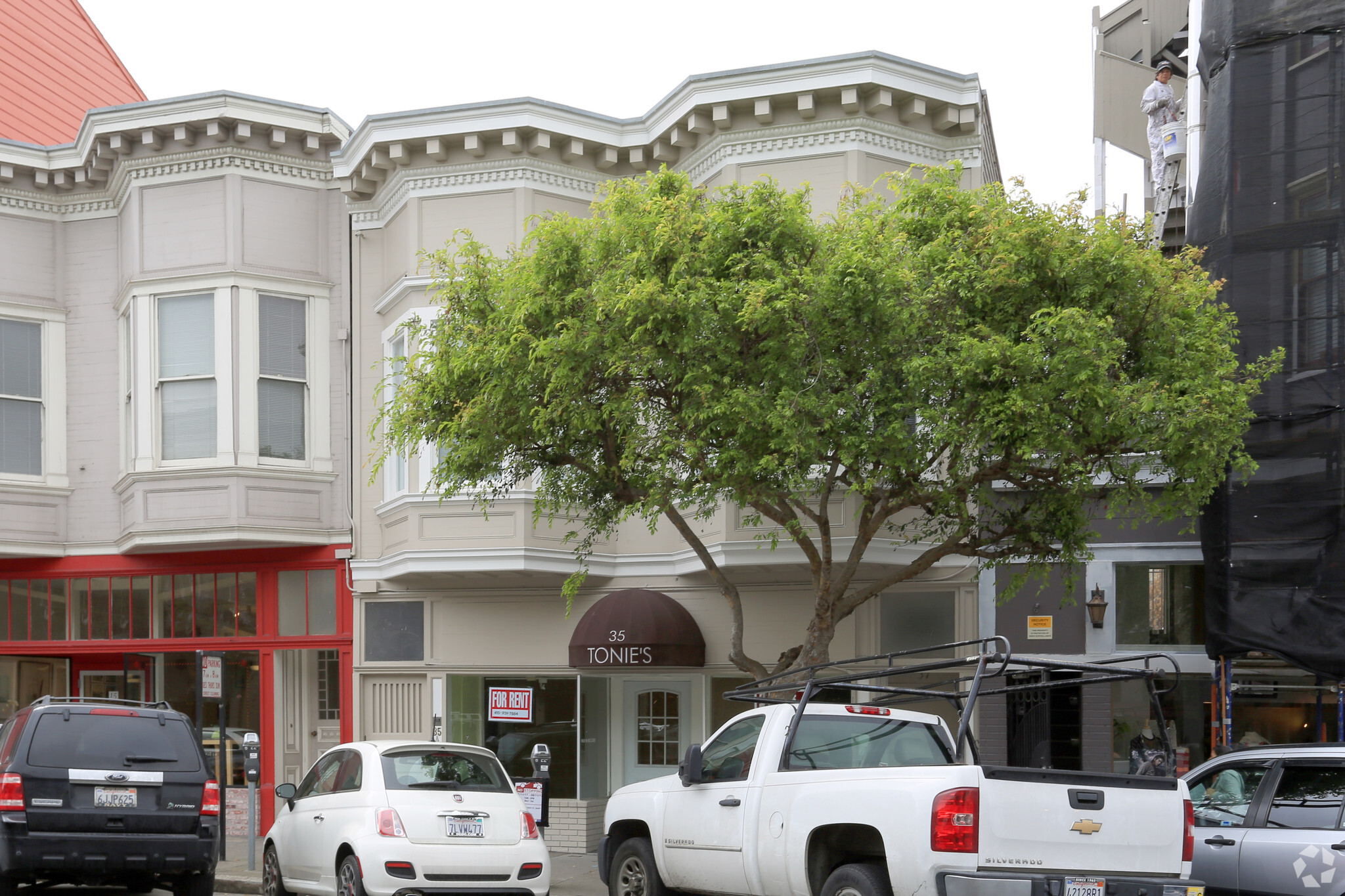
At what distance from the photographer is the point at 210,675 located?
1619cm

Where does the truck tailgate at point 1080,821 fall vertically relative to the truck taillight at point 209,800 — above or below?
above

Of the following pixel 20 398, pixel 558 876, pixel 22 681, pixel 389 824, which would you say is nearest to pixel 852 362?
pixel 389 824

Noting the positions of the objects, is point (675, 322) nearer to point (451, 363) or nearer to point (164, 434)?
point (451, 363)

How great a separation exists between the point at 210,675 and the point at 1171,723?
1126 centimetres

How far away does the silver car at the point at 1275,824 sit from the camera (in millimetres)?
8969

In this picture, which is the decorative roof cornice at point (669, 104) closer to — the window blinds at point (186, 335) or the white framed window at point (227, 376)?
the white framed window at point (227, 376)

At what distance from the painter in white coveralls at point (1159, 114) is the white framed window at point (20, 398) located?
54.5 feet

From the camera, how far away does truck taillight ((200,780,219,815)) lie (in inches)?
438

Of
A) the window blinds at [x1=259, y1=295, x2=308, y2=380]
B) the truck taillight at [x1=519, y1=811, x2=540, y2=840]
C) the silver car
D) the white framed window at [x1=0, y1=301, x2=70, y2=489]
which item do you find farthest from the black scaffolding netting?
the white framed window at [x1=0, y1=301, x2=70, y2=489]

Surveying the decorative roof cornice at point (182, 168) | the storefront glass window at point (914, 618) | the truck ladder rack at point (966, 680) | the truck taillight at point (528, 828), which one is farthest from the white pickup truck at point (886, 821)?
the decorative roof cornice at point (182, 168)

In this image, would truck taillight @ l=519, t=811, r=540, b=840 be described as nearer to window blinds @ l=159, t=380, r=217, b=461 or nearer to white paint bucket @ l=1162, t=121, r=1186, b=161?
window blinds @ l=159, t=380, r=217, b=461

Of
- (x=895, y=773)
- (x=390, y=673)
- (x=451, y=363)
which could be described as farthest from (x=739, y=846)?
(x=390, y=673)

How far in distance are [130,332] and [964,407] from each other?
41.6ft

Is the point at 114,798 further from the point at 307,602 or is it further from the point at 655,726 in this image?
the point at 307,602
